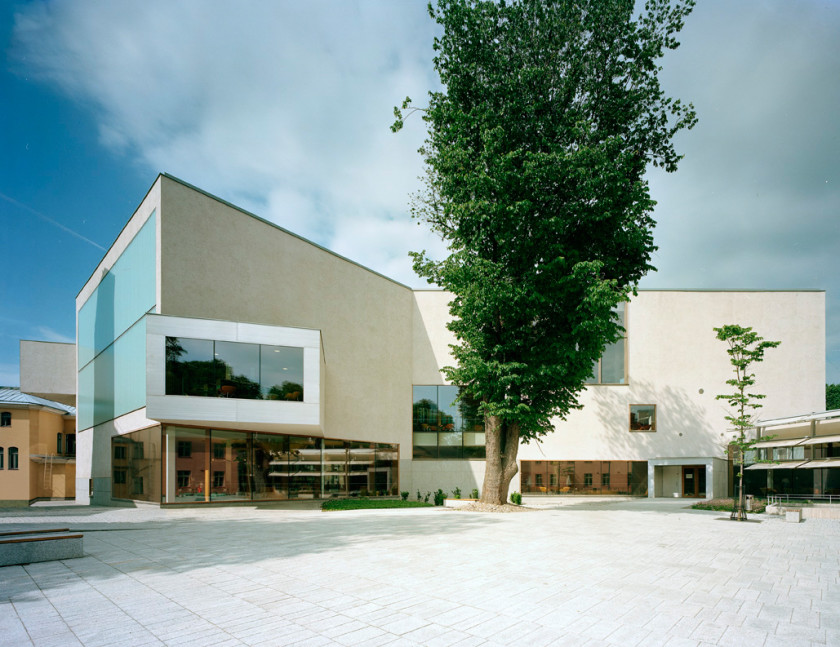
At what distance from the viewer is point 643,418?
3694cm

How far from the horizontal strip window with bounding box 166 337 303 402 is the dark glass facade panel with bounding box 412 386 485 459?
16.0 m

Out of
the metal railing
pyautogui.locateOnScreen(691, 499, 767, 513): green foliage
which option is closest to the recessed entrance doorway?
the metal railing

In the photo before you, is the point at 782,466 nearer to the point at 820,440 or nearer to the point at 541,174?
the point at 820,440

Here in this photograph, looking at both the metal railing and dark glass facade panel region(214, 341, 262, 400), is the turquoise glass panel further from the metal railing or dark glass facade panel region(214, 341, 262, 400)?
the metal railing

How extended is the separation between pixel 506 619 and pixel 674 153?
20.5m

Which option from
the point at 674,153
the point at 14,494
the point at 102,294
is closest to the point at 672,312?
the point at 674,153

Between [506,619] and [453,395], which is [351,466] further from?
[506,619]

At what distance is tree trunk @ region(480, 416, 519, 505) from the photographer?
74.6 feet

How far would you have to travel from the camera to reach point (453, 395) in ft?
123

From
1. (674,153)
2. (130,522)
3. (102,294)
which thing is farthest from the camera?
(102,294)

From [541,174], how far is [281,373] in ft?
40.2

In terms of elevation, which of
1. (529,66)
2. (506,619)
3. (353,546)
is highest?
(529,66)

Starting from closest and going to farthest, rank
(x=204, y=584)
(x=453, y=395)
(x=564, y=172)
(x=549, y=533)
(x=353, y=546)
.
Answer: (x=204, y=584) < (x=353, y=546) < (x=549, y=533) < (x=564, y=172) < (x=453, y=395)

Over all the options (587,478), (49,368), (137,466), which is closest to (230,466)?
(137,466)
